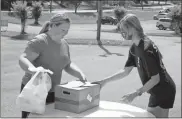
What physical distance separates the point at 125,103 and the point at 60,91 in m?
0.77

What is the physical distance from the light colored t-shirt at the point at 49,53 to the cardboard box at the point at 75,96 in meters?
0.31

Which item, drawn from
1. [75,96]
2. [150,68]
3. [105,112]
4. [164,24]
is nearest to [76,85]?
[75,96]

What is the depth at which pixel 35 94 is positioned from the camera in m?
2.73

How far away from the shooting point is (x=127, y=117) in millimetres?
2943

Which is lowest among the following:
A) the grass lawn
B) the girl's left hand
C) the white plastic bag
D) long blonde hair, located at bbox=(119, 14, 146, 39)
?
the grass lawn

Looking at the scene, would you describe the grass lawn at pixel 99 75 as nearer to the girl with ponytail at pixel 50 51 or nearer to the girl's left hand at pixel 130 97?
the girl with ponytail at pixel 50 51

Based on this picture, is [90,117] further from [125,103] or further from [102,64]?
[102,64]

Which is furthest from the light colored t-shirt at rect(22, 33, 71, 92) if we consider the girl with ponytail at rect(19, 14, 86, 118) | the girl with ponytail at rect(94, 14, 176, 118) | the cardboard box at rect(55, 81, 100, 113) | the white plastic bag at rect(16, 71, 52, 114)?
the girl with ponytail at rect(94, 14, 176, 118)

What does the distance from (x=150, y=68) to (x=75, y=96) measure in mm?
672

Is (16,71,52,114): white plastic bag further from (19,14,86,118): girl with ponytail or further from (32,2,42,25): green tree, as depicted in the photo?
(32,2,42,25): green tree

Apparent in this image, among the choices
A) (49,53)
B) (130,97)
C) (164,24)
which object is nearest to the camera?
(130,97)

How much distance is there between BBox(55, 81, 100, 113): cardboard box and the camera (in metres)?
2.87

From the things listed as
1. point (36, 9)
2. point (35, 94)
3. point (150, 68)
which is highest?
point (150, 68)

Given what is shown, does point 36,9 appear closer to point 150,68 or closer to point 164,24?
point 164,24
